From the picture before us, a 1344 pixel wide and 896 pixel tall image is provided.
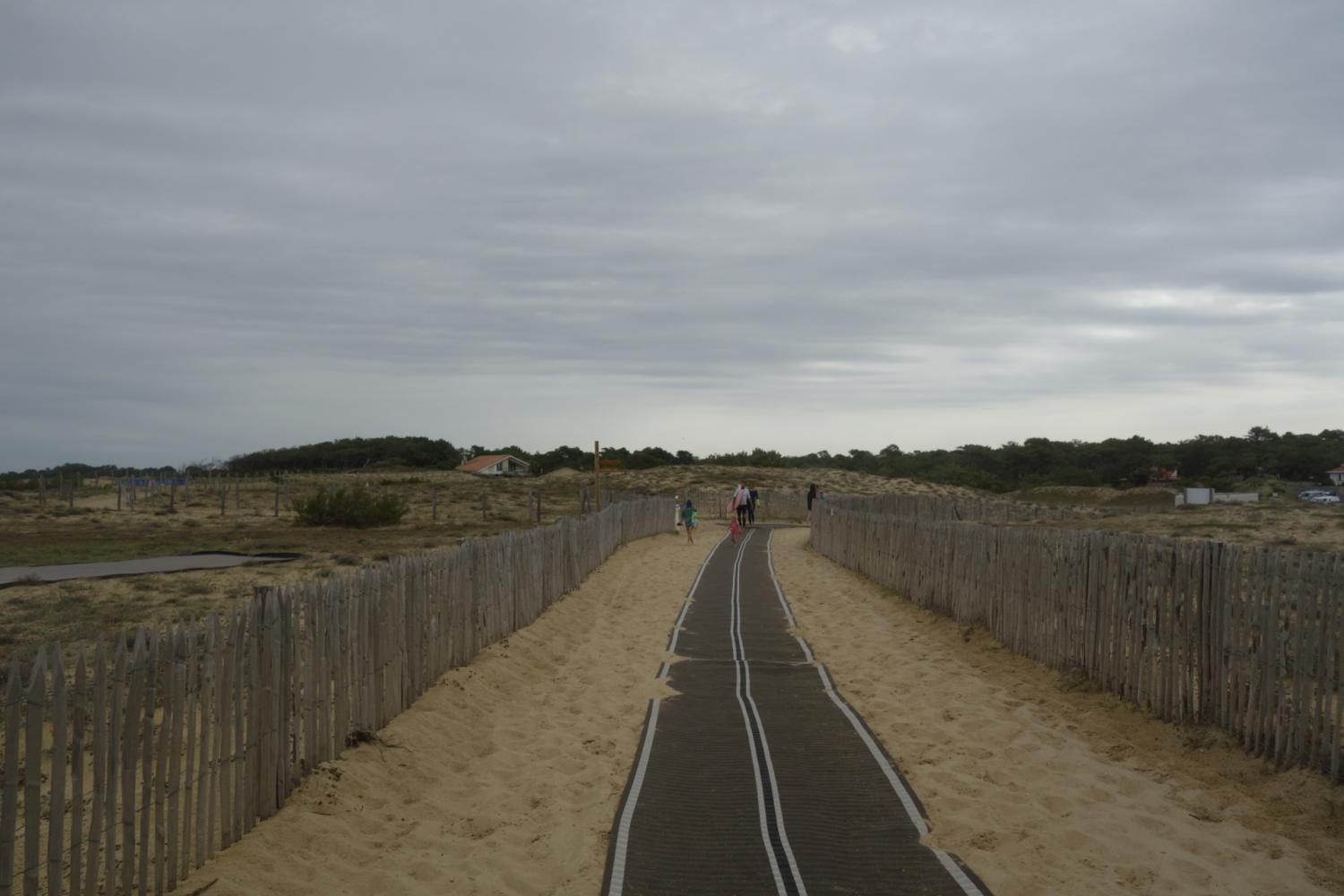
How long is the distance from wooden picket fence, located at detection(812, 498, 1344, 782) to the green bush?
2686cm

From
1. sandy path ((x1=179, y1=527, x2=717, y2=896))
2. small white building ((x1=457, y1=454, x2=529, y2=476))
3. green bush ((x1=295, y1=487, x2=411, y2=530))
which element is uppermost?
small white building ((x1=457, y1=454, x2=529, y2=476))

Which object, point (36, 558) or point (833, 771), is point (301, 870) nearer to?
point (833, 771)

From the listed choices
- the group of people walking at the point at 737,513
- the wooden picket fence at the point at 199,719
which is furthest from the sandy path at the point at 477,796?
the group of people walking at the point at 737,513

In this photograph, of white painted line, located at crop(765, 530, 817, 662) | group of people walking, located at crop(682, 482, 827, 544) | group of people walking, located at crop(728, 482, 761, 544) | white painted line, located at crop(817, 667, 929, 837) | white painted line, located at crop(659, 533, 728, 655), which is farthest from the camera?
group of people walking, located at crop(682, 482, 827, 544)

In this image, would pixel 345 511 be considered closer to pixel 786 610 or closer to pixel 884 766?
pixel 786 610

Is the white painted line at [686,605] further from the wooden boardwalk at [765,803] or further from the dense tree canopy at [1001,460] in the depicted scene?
the dense tree canopy at [1001,460]

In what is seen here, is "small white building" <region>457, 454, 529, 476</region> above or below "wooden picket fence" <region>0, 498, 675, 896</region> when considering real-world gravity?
above

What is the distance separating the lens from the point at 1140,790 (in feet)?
23.1

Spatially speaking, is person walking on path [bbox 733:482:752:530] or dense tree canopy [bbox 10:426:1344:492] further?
dense tree canopy [bbox 10:426:1344:492]

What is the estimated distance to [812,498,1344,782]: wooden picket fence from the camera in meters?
6.64

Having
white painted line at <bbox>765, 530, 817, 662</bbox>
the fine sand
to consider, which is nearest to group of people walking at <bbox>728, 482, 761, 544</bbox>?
white painted line at <bbox>765, 530, 817, 662</bbox>

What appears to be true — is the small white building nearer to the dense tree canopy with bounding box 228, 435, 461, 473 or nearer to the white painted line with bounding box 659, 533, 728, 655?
the dense tree canopy with bounding box 228, 435, 461, 473

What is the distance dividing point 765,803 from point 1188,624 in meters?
3.92

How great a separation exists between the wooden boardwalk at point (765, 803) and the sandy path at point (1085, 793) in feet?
0.91
